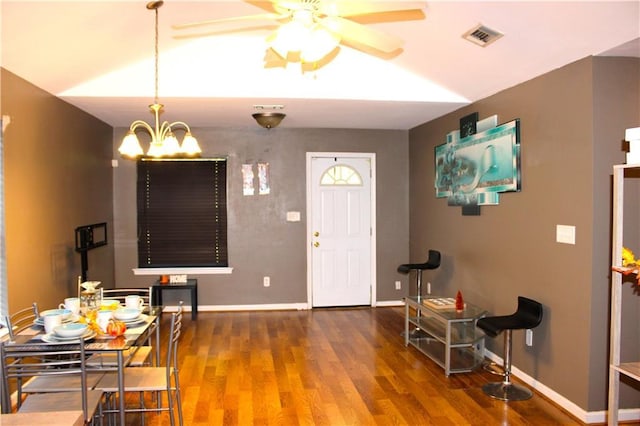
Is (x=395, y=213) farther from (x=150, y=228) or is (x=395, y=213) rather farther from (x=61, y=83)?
(x=61, y=83)

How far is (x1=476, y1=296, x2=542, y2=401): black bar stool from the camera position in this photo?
3.59 meters

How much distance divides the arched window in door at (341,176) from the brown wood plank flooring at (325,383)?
6.42ft

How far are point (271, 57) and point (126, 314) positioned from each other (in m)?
2.25

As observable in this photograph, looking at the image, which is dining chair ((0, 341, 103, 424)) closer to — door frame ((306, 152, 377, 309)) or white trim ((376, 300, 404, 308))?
door frame ((306, 152, 377, 309))

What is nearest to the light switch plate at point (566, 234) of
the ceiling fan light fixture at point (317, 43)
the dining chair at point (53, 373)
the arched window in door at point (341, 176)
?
the ceiling fan light fixture at point (317, 43)

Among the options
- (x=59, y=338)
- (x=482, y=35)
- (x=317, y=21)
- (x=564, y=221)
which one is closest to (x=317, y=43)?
(x=317, y=21)

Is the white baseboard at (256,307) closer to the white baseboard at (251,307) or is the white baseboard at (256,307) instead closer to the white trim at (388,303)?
the white baseboard at (251,307)

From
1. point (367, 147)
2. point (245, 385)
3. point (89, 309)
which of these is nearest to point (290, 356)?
point (245, 385)

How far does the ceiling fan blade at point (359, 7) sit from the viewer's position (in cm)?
210

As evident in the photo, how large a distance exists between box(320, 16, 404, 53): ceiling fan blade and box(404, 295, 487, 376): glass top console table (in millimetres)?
2549

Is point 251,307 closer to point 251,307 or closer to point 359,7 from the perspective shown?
point 251,307

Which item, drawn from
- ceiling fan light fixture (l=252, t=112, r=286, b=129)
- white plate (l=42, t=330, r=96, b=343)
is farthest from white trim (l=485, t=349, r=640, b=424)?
ceiling fan light fixture (l=252, t=112, r=286, b=129)

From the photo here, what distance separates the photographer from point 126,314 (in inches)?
121

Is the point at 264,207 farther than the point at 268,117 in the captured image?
Yes
